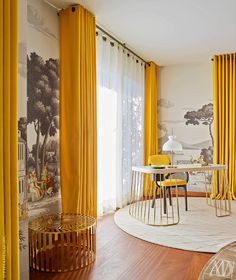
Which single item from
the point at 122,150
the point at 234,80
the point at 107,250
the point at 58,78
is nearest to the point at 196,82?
the point at 234,80

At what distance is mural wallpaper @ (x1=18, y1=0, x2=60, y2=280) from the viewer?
10.5ft

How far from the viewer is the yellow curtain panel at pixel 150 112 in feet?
20.7

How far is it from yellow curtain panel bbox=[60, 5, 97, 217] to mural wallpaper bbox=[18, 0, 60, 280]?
0.28ft

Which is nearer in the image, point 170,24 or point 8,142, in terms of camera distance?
point 8,142

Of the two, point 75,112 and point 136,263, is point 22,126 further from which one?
point 136,263

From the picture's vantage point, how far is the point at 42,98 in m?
3.40

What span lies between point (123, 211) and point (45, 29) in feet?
9.33

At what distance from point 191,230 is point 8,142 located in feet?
8.54

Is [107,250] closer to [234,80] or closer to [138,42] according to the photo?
[138,42]

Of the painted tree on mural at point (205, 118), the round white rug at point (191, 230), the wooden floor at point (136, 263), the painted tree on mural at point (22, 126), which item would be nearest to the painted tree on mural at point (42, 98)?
the painted tree on mural at point (22, 126)

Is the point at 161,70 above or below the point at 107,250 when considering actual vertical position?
above

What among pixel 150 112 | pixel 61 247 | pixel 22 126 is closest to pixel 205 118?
pixel 150 112

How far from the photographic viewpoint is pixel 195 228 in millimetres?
3852

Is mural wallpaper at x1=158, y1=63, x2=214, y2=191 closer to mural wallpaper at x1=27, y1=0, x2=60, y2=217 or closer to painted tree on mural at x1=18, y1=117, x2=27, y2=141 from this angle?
mural wallpaper at x1=27, y1=0, x2=60, y2=217
